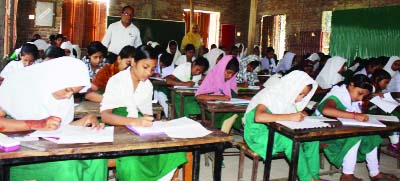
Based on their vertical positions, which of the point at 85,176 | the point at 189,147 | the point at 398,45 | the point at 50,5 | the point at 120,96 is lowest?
the point at 85,176

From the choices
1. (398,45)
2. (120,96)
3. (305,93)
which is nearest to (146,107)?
(120,96)

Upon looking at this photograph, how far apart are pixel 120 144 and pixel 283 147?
1601 millimetres

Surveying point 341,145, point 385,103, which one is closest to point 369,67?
point 385,103

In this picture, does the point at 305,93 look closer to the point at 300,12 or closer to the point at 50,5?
the point at 300,12

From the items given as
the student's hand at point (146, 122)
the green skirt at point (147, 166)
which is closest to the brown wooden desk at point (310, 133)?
the green skirt at point (147, 166)

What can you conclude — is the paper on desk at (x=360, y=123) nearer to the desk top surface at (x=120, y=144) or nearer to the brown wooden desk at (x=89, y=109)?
the desk top surface at (x=120, y=144)

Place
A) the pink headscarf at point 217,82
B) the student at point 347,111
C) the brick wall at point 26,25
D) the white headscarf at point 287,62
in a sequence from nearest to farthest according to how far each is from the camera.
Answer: the student at point 347,111, the pink headscarf at point 217,82, the white headscarf at point 287,62, the brick wall at point 26,25

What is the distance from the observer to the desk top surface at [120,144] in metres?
1.80

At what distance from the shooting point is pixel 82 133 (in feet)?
6.97

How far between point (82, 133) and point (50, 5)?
37.1 feet

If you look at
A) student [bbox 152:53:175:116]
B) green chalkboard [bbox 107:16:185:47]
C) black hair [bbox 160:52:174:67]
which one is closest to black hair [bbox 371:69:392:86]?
student [bbox 152:53:175:116]

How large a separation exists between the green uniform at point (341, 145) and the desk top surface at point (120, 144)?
1.62 metres

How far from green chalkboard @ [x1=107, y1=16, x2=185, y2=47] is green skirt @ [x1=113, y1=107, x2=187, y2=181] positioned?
34.3 feet

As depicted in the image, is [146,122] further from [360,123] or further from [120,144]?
[360,123]
